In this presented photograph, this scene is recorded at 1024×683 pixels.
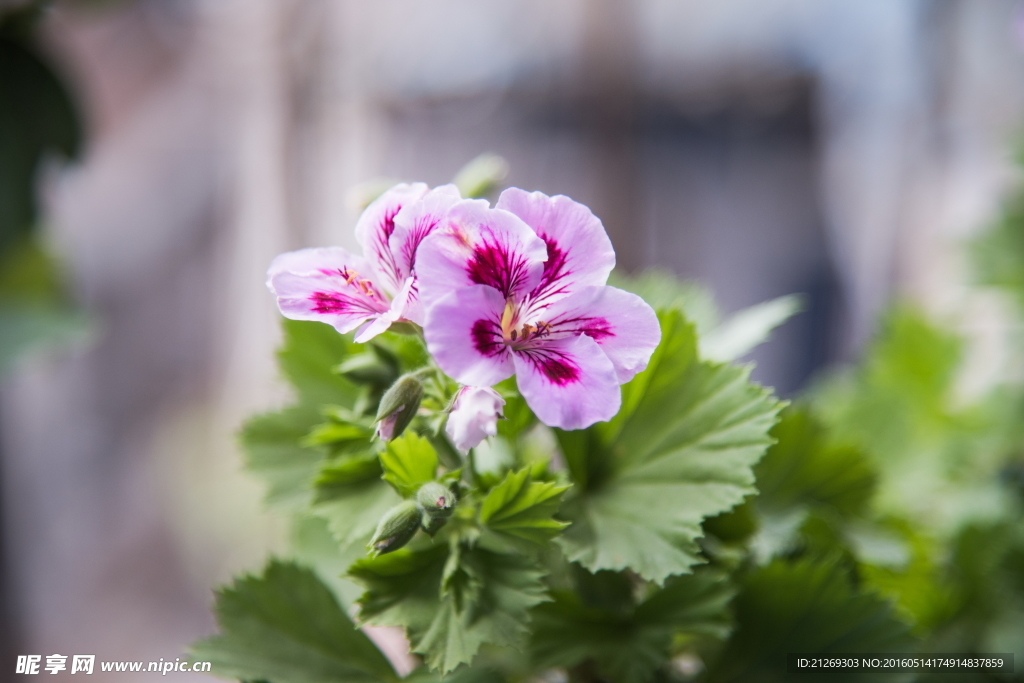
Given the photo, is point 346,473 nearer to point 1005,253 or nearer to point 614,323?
point 614,323

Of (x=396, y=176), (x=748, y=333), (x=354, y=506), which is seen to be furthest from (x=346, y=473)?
(x=396, y=176)

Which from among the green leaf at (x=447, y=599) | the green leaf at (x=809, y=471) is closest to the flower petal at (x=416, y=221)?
the green leaf at (x=447, y=599)

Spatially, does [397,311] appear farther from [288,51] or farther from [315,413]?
[288,51]

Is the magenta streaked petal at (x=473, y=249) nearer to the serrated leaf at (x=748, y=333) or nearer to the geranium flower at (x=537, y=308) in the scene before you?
the geranium flower at (x=537, y=308)

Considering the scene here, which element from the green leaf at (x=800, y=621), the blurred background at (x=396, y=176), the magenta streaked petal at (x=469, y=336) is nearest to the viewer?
the magenta streaked petal at (x=469, y=336)

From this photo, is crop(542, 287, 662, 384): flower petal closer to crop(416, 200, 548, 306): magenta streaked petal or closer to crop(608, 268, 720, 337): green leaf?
crop(416, 200, 548, 306): magenta streaked petal

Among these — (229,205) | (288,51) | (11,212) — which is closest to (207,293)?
(229,205)
